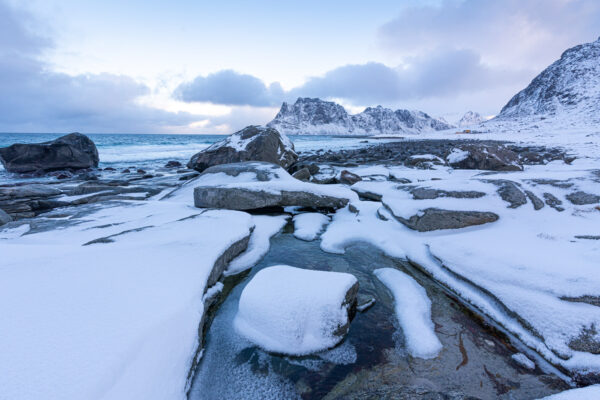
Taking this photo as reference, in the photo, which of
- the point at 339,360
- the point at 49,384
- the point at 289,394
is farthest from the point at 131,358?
the point at 339,360

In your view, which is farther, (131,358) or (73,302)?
(73,302)

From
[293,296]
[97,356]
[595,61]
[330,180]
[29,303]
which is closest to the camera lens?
[97,356]

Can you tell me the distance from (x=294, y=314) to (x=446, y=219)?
138 inches

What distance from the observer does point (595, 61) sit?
7500 cm

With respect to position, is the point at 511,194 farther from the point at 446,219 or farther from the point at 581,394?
the point at 581,394

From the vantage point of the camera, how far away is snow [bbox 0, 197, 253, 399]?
1.65 metres

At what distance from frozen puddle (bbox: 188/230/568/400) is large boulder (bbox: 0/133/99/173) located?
1951 cm

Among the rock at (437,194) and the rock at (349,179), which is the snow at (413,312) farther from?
the rock at (349,179)

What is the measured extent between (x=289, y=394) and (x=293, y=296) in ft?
2.87

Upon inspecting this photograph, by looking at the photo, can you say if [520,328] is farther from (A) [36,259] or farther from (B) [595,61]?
(B) [595,61]

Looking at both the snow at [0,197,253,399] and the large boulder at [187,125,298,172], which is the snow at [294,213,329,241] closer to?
the snow at [0,197,253,399]

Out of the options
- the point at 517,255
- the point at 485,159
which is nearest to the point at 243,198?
the point at 517,255

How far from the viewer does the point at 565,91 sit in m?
70.8

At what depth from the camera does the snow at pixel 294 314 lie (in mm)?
2672
